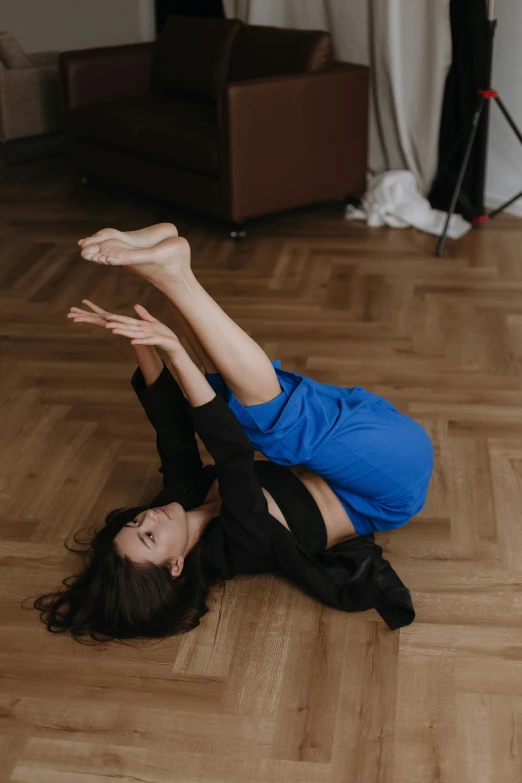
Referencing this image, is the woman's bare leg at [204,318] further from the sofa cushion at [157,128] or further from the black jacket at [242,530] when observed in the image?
the sofa cushion at [157,128]

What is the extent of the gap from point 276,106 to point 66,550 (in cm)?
272

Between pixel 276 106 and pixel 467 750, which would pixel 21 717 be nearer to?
pixel 467 750

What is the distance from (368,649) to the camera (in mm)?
2066

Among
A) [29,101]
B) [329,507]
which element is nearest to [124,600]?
[329,507]

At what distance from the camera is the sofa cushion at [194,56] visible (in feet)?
16.6

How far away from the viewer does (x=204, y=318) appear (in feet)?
6.86

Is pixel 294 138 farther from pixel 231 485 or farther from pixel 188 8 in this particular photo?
pixel 188 8

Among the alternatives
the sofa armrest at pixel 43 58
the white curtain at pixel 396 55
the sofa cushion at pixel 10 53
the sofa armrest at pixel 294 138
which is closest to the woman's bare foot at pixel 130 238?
the sofa armrest at pixel 294 138

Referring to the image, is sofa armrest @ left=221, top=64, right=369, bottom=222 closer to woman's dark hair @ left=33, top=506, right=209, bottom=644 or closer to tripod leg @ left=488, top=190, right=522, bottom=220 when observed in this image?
tripod leg @ left=488, top=190, right=522, bottom=220

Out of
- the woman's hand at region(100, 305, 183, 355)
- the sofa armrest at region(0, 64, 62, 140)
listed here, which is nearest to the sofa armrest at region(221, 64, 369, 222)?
the sofa armrest at region(0, 64, 62, 140)

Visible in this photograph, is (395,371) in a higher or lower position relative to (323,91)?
lower

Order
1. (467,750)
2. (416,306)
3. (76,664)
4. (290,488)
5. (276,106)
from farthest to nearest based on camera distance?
1. (276,106)
2. (416,306)
3. (290,488)
4. (76,664)
5. (467,750)

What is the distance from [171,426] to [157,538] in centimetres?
36

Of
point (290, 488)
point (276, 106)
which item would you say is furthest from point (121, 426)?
point (276, 106)
